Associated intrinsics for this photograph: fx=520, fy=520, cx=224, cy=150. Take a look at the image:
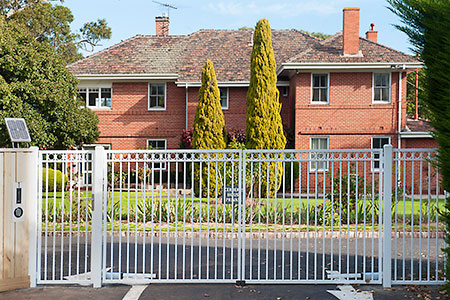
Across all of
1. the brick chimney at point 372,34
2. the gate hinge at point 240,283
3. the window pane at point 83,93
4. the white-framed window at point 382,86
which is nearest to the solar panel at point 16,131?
the gate hinge at point 240,283

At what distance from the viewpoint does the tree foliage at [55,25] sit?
39344 millimetres

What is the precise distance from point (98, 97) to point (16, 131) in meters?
19.4

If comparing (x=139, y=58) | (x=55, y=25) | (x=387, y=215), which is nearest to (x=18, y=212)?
(x=387, y=215)

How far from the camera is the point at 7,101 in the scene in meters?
21.3

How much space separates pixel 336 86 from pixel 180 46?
9.70m

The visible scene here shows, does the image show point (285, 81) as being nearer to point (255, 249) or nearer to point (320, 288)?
point (255, 249)

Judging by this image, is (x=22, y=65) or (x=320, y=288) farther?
(x=22, y=65)

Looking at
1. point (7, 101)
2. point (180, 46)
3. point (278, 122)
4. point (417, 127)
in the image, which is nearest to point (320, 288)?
point (278, 122)

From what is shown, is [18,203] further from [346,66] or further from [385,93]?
[385,93]

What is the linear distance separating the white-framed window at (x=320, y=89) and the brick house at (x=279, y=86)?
0.15ft

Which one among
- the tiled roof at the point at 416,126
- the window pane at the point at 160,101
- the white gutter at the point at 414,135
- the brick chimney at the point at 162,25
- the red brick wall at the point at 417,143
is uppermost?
the brick chimney at the point at 162,25

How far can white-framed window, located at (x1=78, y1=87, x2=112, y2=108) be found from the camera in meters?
26.5

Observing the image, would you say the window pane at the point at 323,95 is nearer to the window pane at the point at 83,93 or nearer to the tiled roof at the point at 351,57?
the tiled roof at the point at 351,57

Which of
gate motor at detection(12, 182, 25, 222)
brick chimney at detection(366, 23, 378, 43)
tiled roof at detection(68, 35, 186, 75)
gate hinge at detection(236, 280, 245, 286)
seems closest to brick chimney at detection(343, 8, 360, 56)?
brick chimney at detection(366, 23, 378, 43)
